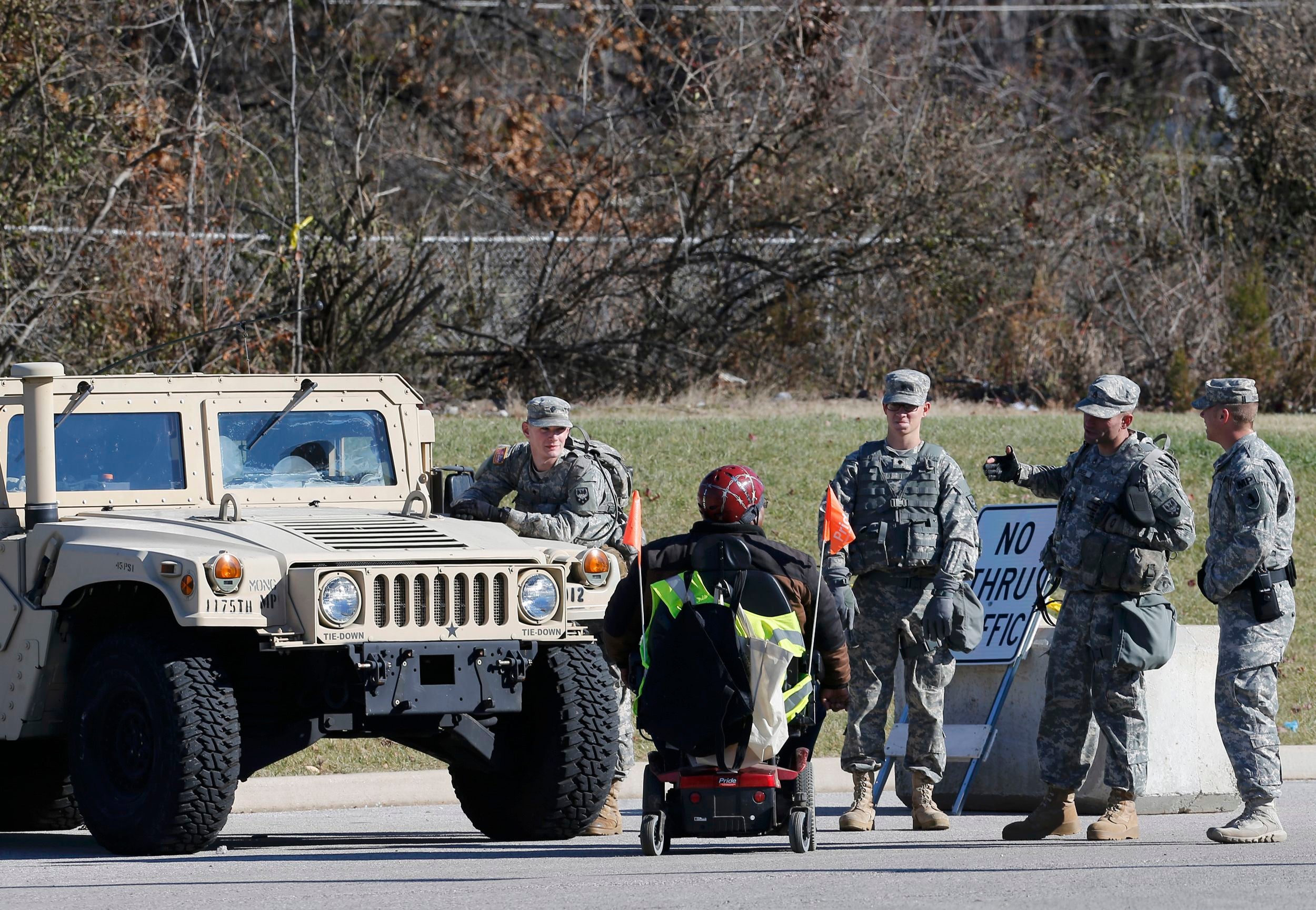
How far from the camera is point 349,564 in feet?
23.5

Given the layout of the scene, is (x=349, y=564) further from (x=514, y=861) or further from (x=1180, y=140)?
(x=1180, y=140)

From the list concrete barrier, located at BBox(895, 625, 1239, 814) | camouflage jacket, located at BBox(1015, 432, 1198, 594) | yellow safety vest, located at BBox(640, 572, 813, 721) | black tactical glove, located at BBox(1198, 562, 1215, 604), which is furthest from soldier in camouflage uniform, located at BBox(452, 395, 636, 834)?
black tactical glove, located at BBox(1198, 562, 1215, 604)

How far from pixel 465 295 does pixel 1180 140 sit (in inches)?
425

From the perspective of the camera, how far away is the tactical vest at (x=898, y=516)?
812 centimetres

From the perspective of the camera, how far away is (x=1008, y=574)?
9.61m

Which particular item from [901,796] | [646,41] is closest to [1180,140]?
[646,41]

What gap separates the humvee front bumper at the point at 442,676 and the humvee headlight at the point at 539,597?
0.36 ft

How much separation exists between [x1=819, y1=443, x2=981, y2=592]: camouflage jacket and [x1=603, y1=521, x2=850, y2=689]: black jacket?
1.07 meters

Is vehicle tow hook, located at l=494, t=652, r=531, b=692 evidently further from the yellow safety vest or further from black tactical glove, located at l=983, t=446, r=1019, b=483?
black tactical glove, located at l=983, t=446, r=1019, b=483

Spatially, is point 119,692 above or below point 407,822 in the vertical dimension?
above

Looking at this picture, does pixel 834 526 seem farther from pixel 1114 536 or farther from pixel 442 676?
pixel 442 676

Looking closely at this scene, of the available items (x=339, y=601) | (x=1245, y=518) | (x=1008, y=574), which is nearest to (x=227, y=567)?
(x=339, y=601)

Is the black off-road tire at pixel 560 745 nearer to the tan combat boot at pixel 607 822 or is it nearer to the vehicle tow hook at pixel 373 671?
the tan combat boot at pixel 607 822

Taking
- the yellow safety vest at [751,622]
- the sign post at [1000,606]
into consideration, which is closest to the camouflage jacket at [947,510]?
the sign post at [1000,606]
